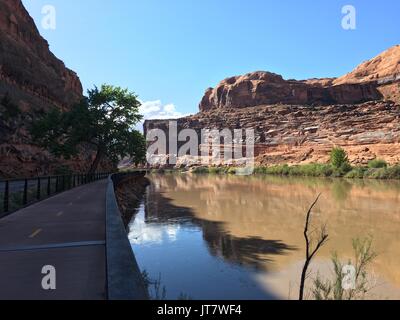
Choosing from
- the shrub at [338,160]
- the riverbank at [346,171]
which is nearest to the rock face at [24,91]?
the riverbank at [346,171]

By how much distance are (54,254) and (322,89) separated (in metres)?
161

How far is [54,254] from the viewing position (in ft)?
24.1

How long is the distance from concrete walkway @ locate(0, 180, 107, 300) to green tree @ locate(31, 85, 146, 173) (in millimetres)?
27357

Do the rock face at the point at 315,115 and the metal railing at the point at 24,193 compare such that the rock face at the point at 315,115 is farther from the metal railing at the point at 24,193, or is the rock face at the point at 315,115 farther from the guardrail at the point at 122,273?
the guardrail at the point at 122,273

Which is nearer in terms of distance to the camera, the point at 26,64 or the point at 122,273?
the point at 122,273

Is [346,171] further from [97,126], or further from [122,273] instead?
[122,273]

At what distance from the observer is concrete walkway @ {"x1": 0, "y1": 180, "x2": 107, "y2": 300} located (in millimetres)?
5211

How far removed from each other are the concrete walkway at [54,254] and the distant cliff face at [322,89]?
137675mm

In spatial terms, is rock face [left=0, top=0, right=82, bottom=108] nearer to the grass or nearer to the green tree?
the green tree

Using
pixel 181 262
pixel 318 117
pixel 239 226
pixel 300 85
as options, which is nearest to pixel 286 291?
pixel 181 262

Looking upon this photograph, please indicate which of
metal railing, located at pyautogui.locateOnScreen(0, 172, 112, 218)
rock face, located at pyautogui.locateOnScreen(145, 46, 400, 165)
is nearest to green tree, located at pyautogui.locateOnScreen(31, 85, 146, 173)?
metal railing, located at pyautogui.locateOnScreen(0, 172, 112, 218)

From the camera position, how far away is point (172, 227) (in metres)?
17.0

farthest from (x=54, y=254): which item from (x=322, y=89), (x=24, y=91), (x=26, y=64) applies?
(x=322, y=89)
